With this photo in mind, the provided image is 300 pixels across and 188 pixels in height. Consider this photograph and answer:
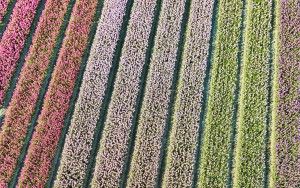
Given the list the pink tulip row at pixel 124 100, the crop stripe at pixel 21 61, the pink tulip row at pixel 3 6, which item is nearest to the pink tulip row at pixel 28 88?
the crop stripe at pixel 21 61

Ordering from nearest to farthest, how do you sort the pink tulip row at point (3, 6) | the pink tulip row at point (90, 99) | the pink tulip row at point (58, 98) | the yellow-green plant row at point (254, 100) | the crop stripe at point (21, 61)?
1. the pink tulip row at point (58, 98)
2. the pink tulip row at point (90, 99)
3. the yellow-green plant row at point (254, 100)
4. the crop stripe at point (21, 61)
5. the pink tulip row at point (3, 6)

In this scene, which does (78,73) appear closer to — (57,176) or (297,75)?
(57,176)

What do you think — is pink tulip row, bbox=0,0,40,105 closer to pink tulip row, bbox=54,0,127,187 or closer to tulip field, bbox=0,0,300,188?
tulip field, bbox=0,0,300,188

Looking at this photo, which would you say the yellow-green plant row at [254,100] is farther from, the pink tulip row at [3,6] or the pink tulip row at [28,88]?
the pink tulip row at [3,6]

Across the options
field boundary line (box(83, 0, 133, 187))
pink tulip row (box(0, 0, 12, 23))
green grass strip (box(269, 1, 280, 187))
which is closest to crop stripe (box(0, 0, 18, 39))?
pink tulip row (box(0, 0, 12, 23))

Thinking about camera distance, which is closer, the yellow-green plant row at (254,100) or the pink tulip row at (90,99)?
the pink tulip row at (90,99)

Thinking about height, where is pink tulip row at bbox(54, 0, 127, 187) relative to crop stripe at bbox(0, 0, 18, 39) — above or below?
below
